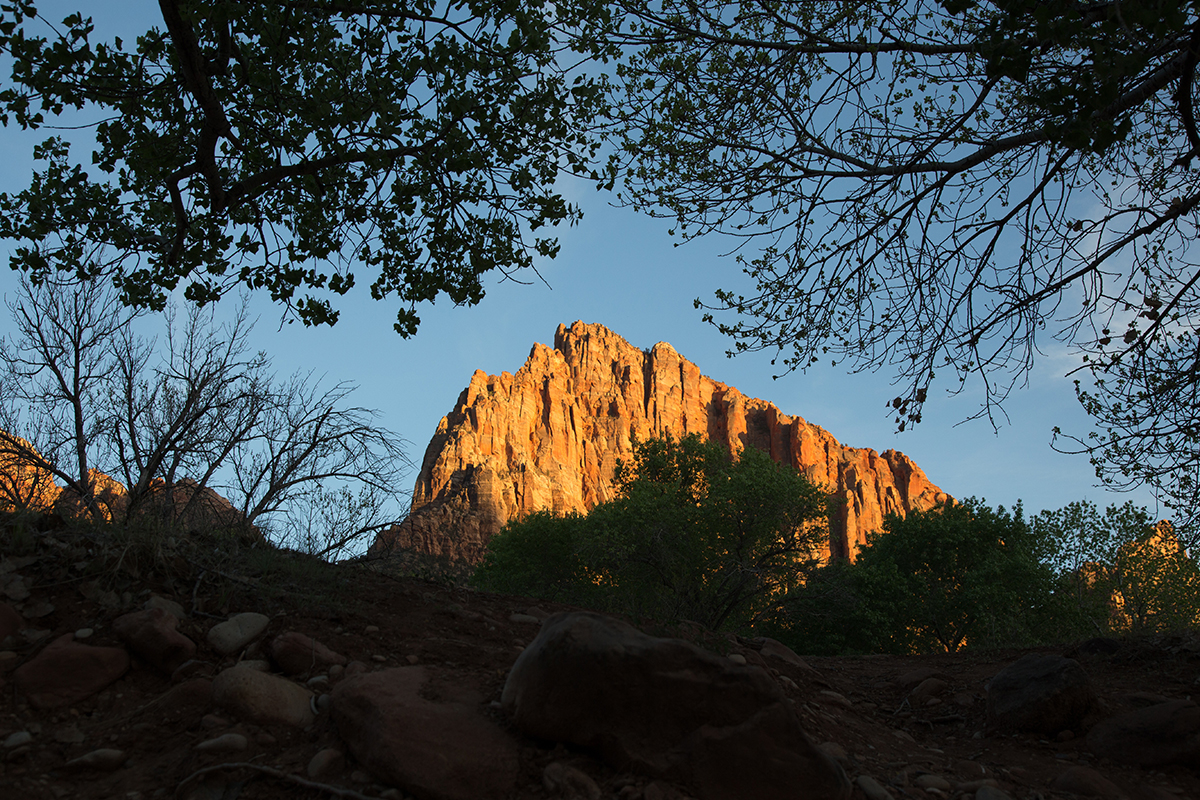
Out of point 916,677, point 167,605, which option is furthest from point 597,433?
point 167,605

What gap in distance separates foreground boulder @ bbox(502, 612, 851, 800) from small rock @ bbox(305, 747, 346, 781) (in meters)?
0.80

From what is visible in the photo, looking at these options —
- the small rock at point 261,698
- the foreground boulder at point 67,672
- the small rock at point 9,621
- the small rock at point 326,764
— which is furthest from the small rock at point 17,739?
the small rock at point 326,764

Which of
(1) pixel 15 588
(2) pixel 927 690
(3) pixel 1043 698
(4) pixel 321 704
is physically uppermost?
(1) pixel 15 588

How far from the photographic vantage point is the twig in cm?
271

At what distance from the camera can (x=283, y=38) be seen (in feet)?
15.5

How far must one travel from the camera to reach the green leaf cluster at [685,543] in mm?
13078

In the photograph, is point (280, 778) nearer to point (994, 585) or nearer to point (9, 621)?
point (9, 621)

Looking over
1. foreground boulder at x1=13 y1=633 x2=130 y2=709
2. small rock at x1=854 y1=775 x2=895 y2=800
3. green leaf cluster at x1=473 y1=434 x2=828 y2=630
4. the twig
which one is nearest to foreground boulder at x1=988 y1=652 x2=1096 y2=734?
small rock at x1=854 y1=775 x2=895 y2=800

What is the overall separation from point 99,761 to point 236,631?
1050 mm

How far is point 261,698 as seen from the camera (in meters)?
3.36

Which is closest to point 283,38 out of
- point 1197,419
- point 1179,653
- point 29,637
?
point 29,637

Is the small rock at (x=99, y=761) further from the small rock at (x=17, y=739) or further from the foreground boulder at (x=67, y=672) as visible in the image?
the foreground boulder at (x=67, y=672)

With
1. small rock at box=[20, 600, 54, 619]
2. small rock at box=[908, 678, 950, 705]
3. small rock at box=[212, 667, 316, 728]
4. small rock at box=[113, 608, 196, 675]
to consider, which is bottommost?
small rock at box=[908, 678, 950, 705]

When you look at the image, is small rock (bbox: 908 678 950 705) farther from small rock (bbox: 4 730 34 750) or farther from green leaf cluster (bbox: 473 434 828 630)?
small rock (bbox: 4 730 34 750)
